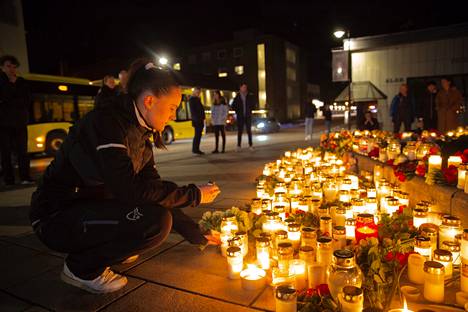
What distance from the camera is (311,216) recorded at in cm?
310

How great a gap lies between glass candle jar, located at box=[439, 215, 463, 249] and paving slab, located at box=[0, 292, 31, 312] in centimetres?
287

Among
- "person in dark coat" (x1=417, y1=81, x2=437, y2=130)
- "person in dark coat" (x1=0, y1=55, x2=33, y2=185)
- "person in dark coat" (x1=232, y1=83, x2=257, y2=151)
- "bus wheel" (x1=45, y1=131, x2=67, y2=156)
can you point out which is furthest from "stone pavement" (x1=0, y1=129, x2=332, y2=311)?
"person in dark coat" (x1=417, y1=81, x2=437, y2=130)

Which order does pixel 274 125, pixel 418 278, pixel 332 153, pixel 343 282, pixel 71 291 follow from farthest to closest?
pixel 274 125 < pixel 332 153 < pixel 71 291 < pixel 418 278 < pixel 343 282

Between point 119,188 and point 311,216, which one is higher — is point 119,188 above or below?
above

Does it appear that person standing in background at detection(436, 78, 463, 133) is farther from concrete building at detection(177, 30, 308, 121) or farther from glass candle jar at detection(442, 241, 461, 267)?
concrete building at detection(177, 30, 308, 121)

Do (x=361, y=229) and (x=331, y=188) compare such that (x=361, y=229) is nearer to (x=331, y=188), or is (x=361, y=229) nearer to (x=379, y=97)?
(x=331, y=188)

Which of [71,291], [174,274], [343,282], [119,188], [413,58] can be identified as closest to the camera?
[343,282]

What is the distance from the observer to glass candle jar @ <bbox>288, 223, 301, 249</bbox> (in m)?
2.75

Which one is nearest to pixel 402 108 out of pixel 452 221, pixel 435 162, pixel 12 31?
pixel 435 162

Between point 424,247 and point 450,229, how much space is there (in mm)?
318

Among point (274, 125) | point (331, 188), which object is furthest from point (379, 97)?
point (331, 188)

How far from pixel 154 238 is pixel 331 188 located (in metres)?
2.37

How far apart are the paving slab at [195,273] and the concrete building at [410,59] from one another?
13136mm

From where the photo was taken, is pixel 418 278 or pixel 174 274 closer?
pixel 418 278
